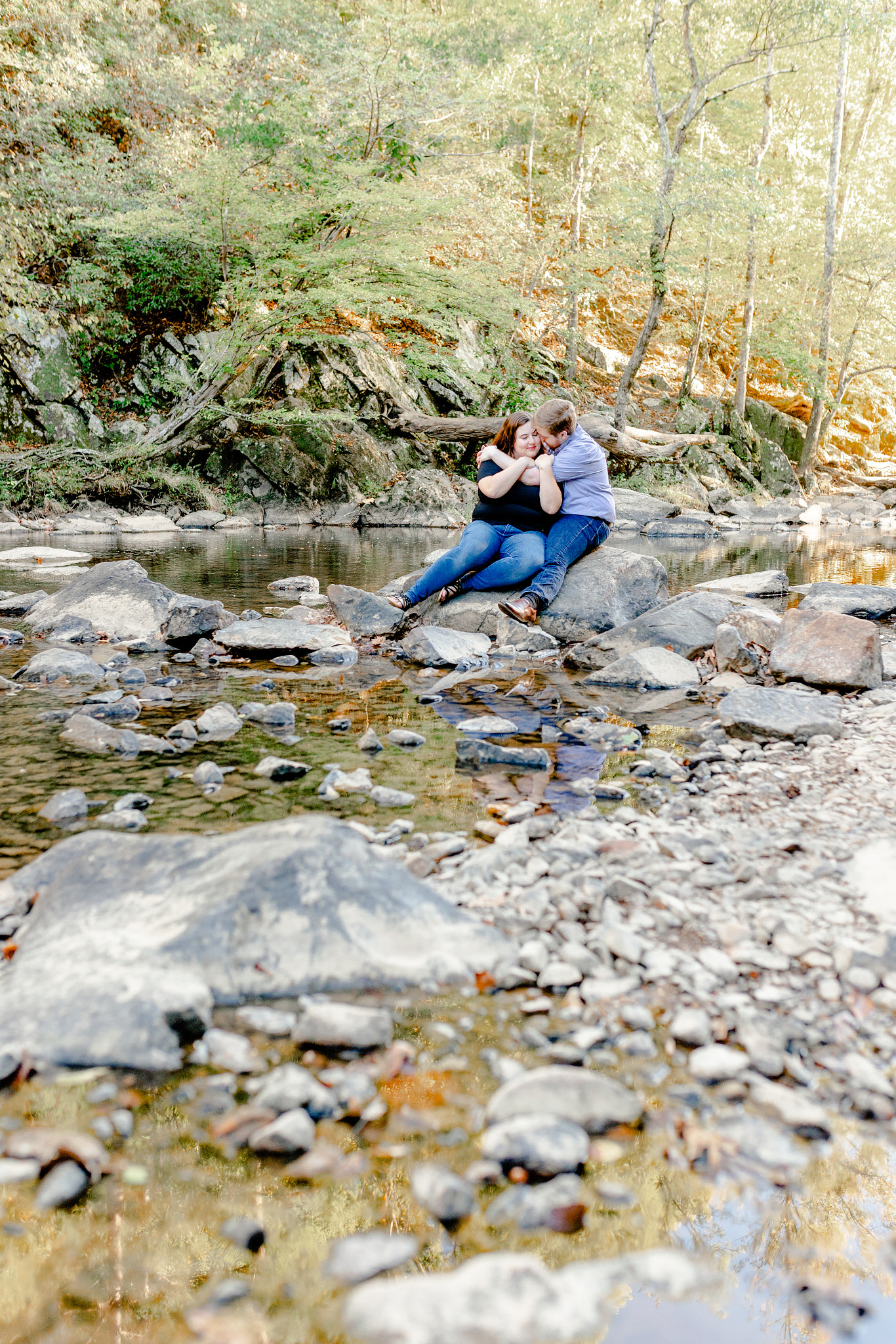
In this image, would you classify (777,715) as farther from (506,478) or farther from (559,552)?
(506,478)

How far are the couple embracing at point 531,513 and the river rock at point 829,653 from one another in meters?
1.81

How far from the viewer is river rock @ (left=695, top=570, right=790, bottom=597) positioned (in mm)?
7832

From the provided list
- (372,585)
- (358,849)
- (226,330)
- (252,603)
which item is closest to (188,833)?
(358,849)

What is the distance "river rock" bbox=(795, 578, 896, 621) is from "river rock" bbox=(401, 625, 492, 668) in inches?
109

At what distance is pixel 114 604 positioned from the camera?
20.8ft

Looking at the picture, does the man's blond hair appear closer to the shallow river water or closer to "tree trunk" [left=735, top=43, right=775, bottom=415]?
the shallow river water

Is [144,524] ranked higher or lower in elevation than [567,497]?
lower

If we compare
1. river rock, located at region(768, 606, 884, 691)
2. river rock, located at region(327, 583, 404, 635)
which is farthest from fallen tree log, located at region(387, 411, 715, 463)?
river rock, located at region(768, 606, 884, 691)

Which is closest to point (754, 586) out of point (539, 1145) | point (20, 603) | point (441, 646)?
point (441, 646)

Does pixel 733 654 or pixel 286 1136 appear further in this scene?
pixel 733 654

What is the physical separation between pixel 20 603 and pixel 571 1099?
680cm

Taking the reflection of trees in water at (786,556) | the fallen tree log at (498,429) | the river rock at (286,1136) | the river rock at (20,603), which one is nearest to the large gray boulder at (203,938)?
the river rock at (286,1136)

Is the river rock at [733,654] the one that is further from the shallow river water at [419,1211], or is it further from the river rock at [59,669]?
the river rock at [59,669]

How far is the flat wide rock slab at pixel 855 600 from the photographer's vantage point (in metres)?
6.72
